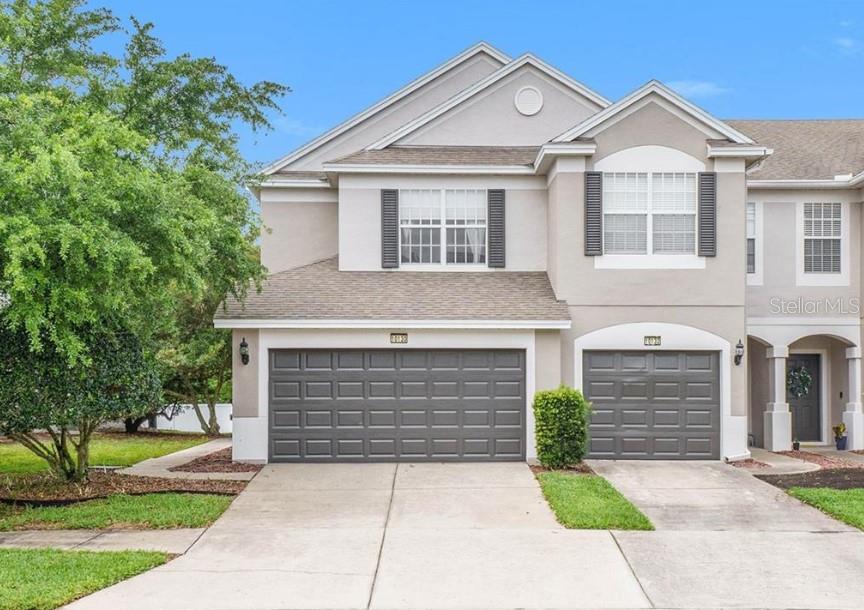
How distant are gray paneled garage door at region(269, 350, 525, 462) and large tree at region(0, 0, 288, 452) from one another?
2204 mm

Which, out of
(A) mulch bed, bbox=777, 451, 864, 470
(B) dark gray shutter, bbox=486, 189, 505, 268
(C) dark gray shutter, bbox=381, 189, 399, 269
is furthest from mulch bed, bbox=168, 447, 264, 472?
(A) mulch bed, bbox=777, 451, 864, 470

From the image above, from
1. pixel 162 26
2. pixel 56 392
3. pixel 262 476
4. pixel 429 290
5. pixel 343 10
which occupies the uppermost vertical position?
pixel 343 10

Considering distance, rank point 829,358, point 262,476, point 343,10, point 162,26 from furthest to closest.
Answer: point 343,10
point 829,358
point 162,26
point 262,476

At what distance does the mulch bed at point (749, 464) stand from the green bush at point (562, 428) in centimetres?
306

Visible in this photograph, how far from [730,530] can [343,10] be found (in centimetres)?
1738

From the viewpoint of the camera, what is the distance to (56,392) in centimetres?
1141

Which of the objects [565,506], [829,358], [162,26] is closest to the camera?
[565,506]

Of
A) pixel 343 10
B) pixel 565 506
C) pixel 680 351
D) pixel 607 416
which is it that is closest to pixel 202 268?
pixel 565 506

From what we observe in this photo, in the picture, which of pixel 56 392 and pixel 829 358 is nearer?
pixel 56 392

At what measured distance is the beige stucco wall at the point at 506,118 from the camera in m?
18.0

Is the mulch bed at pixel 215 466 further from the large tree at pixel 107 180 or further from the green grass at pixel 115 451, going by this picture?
the large tree at pixel 107 180

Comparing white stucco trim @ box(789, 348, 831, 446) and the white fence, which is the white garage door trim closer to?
white stucco trim @ box(789, 348, 831, 446)

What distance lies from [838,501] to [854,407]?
7.72 m

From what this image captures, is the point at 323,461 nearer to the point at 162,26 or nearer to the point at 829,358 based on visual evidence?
the point at 162,26
